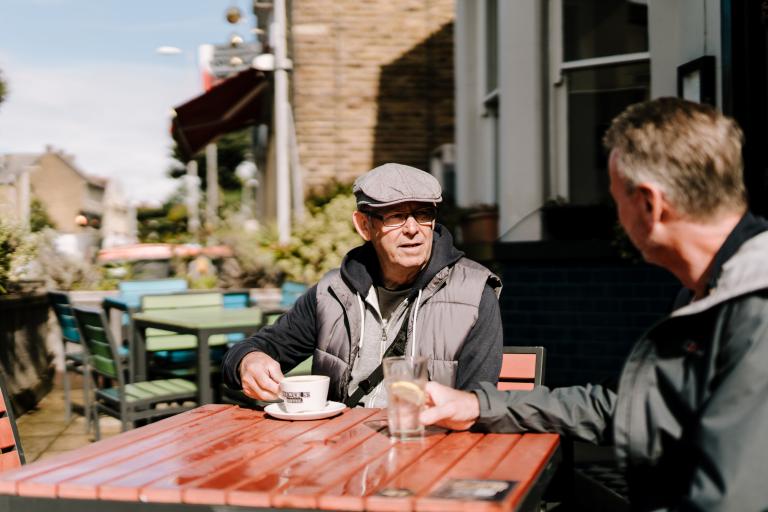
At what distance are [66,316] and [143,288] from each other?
5.17 feet

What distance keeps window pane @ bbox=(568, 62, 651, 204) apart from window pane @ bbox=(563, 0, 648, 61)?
18 centimetres

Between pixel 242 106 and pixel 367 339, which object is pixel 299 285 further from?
pixel 242 106

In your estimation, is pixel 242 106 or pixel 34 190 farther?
pixel 34 190

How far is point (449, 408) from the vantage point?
2.19 metres

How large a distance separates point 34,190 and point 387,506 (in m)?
73.5

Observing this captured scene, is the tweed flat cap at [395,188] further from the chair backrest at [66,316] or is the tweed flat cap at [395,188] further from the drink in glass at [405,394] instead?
the chair backrest at [66,316]

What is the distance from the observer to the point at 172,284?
28.1 ft

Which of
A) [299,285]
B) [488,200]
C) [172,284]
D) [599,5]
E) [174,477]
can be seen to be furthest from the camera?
[488,200]

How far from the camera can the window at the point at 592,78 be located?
25.1 ft

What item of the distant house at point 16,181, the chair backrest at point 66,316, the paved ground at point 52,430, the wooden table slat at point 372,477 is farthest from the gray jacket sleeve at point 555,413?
the distant house at point 16,181

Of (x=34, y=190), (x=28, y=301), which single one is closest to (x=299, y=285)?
(x=28, y=301)

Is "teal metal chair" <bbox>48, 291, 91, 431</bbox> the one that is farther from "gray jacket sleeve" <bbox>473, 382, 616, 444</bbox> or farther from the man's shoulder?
"gray jacket sleeve" <bbox>473, 382, 616, 444</bbox>

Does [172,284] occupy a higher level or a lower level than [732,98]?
lower

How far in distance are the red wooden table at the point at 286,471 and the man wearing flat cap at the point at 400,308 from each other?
0.50m
